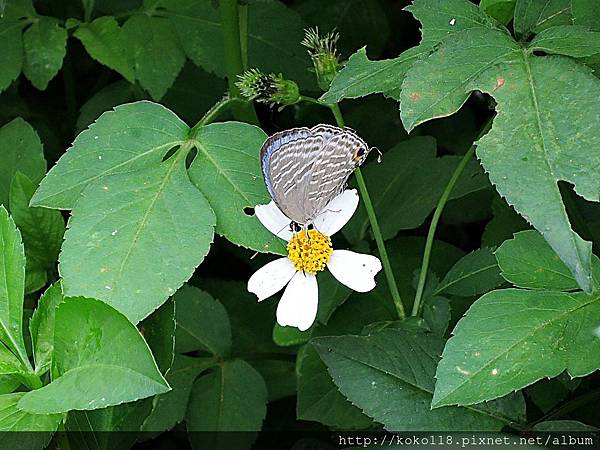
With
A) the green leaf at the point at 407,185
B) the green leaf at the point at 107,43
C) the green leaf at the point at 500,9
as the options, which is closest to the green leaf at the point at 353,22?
the green leaf at the point at 407,185

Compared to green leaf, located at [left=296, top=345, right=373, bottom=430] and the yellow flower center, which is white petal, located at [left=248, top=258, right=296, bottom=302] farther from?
green leaf, located at [left=296, top=345, right=373, bottom=430]

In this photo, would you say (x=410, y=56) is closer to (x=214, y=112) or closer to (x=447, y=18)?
(x=447, y=18)

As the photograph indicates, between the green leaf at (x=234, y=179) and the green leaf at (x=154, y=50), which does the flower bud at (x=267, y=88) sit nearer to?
the green leaf at (x=234, y=179)

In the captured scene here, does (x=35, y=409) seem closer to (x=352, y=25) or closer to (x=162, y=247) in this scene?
(x=162, y=247)

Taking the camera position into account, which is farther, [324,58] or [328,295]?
[328,295]

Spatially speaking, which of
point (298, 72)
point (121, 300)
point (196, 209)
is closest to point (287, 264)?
point (196, 209)

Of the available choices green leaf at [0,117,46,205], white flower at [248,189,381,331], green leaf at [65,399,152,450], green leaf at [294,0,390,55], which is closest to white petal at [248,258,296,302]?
white flower at [248,189,381,331]

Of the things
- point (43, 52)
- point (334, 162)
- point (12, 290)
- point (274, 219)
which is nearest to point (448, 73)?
point (334, 162)

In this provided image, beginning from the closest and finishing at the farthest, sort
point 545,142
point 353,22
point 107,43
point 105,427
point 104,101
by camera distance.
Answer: point 545,142 → point 105,427 → point 107,43 → point 104,101 → point 353,22
